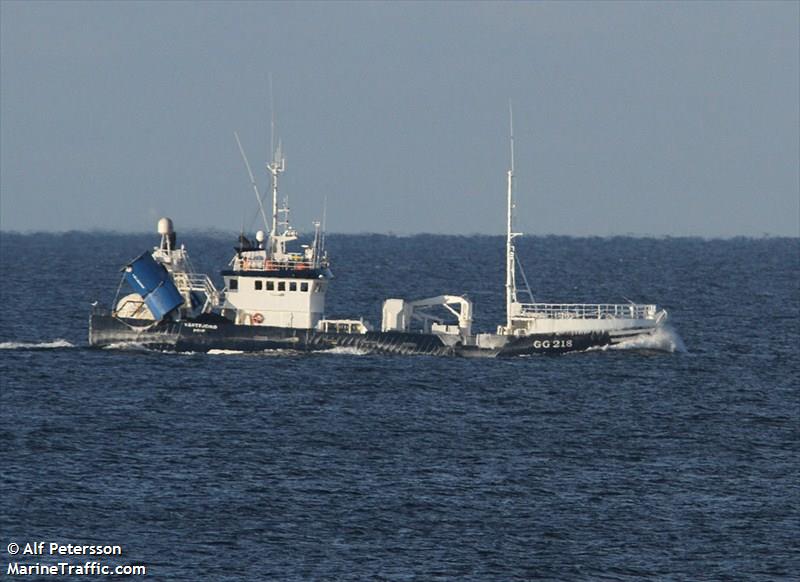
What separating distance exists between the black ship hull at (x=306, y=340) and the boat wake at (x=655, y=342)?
56.6 inches

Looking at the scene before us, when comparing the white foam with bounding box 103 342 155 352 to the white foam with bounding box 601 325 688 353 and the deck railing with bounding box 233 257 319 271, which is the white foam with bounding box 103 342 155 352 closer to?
the deck railing with bounding box 233 257 319 271

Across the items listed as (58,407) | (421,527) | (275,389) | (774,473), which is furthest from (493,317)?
(421,527)

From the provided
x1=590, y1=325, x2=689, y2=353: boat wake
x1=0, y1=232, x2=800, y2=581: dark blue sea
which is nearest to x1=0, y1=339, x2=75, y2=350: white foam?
x1=0, y1=232, x2=800, y2=581: dark blue sea

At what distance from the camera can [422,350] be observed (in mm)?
81188

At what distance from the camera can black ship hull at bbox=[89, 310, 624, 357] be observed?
80.6 metres

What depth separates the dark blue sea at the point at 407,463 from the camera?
141 ft

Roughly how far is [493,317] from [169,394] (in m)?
52.4

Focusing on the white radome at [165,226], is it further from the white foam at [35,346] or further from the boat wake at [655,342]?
the boat wake at [655,342]

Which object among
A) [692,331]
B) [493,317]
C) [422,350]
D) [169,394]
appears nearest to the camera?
[169,394]

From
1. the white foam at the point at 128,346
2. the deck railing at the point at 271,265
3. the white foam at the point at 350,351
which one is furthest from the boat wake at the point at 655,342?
the white foam at the point at 128,346

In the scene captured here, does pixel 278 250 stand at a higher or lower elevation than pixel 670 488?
higher

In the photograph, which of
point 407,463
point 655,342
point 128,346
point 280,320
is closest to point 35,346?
point 128,346

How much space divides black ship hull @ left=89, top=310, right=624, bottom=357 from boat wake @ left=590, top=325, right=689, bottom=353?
144cm

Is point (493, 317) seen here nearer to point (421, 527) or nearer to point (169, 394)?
point (169, 394)
